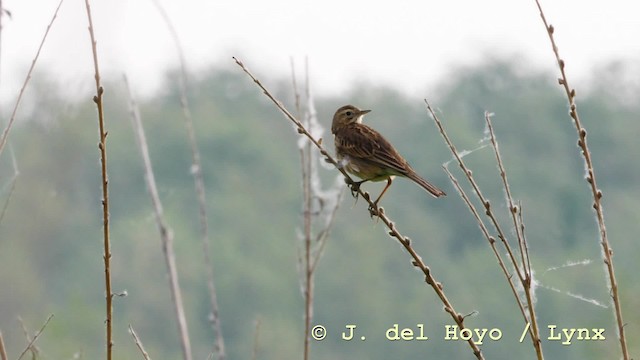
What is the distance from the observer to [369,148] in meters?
5.80

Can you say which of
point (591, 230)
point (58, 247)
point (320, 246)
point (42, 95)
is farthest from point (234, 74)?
point (320, 246)

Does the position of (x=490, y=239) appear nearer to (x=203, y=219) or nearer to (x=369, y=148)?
(x=203, y=219)

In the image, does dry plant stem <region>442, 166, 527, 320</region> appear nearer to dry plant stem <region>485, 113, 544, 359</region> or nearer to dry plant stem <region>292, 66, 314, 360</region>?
dry plant stem <region>485, 113, 544, 359</region>

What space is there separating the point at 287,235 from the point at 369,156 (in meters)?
64.9

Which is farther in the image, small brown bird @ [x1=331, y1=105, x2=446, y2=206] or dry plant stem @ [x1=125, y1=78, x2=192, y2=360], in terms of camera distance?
small brown bird @ [x1=331, y1=105, x2=446, y2=206]

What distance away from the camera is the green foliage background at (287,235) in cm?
5672

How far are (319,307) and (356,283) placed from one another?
228 inches

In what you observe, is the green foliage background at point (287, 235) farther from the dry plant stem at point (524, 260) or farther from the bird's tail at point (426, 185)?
the dry plant stem at point (524, 260)

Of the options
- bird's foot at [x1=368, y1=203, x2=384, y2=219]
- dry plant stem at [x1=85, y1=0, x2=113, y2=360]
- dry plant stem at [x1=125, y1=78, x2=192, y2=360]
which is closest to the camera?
dry plant stem at [x1=85, y1=0, x2=113, y2=360]

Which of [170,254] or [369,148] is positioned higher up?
[369,148]

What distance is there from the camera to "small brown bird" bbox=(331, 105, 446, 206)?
18.1ft

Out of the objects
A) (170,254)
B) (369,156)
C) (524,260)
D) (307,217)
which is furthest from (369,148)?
(524,260)

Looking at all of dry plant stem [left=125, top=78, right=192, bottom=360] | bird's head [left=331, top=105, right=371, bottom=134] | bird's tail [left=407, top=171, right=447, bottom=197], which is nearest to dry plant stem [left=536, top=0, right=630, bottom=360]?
dry plant stem [left=125, top=78, right=192, bottom=360]

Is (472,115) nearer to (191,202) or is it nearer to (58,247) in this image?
(191,202)
